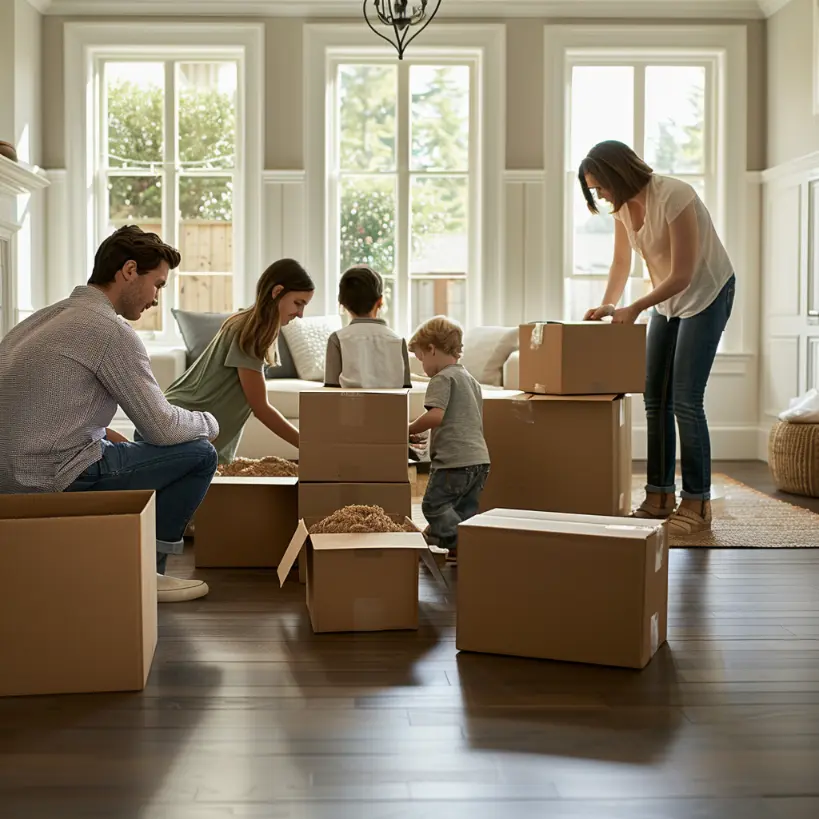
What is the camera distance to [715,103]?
645cm

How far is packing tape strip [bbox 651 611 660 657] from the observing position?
2.39 metres

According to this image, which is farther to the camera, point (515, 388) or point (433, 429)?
point (515, 388)

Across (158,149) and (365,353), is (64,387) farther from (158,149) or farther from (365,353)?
(158,149)

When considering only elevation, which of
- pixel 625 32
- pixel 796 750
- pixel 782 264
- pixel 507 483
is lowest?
pixel 796 750

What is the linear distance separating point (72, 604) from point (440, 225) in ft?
15.7

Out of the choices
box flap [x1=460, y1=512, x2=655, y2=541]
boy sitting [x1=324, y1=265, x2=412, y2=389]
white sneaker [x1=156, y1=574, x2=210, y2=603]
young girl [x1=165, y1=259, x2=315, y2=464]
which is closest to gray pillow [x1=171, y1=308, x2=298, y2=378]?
boy sitting [x1=324, y1=265, x2=412, y2=389]

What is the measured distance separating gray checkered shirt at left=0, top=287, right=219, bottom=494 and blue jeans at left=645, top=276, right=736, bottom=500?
2.03m

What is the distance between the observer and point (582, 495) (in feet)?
11.9

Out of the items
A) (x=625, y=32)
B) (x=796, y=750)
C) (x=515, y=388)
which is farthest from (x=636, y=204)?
(x=625, y=32)

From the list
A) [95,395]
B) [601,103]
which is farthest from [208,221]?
[95,395]

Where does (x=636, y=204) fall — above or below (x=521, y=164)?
below

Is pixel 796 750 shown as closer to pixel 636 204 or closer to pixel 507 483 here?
pixel 507 483

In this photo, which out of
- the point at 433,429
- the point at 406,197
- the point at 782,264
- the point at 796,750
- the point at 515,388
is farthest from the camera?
the point at 406,197

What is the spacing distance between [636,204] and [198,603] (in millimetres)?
2102
